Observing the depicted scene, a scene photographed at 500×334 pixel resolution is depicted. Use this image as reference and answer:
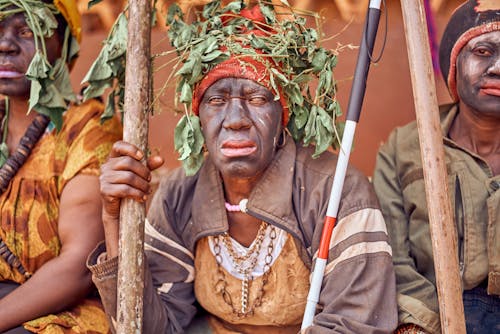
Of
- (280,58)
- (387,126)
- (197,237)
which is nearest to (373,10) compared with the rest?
(280,58)

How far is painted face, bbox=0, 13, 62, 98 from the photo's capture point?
3.67m

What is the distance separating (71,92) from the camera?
149 inches

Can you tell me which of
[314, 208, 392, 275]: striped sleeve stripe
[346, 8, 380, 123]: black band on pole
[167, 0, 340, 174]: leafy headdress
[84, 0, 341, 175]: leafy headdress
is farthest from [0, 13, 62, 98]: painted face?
[314, 208, 392, 275]: striped sleeve stripe

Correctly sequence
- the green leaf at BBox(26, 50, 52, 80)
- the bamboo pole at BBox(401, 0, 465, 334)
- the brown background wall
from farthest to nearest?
the brown background wall, the green leaf at BBox(26, 50, 52, 80), the bamboo pole at BBox(401, 0, 465, 334)

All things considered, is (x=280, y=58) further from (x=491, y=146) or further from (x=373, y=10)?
(x=491, y=146)

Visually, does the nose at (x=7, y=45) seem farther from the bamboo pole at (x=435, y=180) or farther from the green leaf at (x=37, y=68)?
the bamboo pole at (x=435, y=180)

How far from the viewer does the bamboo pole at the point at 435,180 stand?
2887 millimetres

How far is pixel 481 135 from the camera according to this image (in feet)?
11.5

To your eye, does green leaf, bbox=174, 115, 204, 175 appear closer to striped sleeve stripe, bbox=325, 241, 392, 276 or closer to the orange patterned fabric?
striped sleeve stripe, bbox=325, 241, 392, 276

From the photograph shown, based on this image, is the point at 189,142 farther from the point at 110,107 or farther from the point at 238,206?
the point at 110,107

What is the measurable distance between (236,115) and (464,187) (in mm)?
930


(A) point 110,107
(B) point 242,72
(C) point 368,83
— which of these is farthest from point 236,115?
(C) point 368,83

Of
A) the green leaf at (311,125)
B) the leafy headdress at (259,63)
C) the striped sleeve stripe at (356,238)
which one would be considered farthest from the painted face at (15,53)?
the striped sleeve stripe at (356,238)

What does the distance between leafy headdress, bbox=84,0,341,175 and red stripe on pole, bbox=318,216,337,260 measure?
29cm
